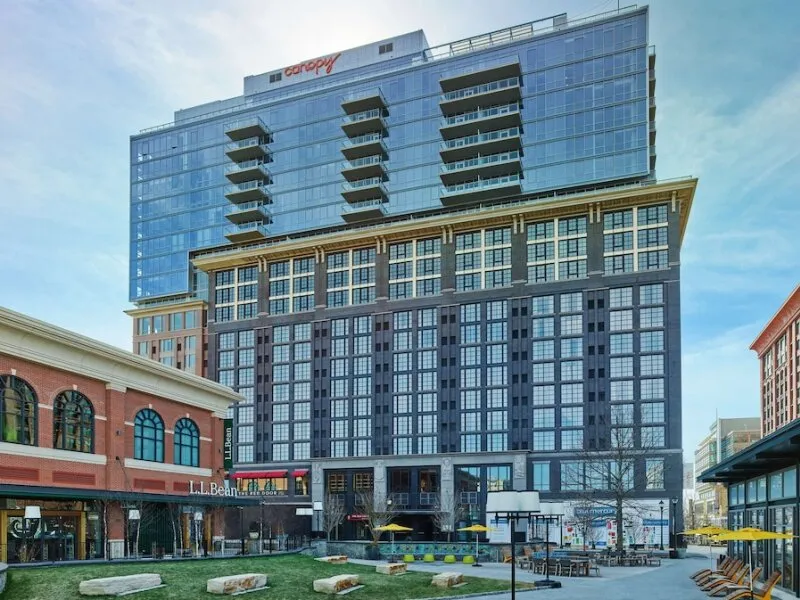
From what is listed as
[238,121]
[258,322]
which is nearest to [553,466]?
[258,322]

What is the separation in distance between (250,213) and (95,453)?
246 ft

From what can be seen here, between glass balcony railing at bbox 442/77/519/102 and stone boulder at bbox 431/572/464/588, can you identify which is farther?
glass balcony railing at bbox 442/77/519/102

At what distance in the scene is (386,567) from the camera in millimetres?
36344

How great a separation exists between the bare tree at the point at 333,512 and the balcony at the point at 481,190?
135 ft

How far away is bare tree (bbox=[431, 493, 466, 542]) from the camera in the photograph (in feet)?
291

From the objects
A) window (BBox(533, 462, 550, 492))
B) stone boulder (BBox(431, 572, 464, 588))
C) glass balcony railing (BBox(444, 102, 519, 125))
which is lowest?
window (BBox(533, 462, 550, 492))

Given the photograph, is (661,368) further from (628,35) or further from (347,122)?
(347,122)

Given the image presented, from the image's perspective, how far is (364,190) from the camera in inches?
4242

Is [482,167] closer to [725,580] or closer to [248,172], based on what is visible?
[248,172]

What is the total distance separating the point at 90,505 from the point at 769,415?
4161 inches

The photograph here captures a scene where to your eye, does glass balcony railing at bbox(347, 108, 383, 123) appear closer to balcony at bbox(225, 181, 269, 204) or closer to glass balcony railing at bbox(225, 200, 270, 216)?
balcony at bbox(225, 181, 269, 204)

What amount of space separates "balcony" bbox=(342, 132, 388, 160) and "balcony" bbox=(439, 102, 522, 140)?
9.21 m

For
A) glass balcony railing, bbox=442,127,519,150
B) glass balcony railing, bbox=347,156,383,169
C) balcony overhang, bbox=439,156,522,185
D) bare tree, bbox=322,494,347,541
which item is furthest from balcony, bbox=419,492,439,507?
glass balcony railing, bbox=347,156,383,169

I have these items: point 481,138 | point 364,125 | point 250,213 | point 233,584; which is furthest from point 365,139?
point 233,584
